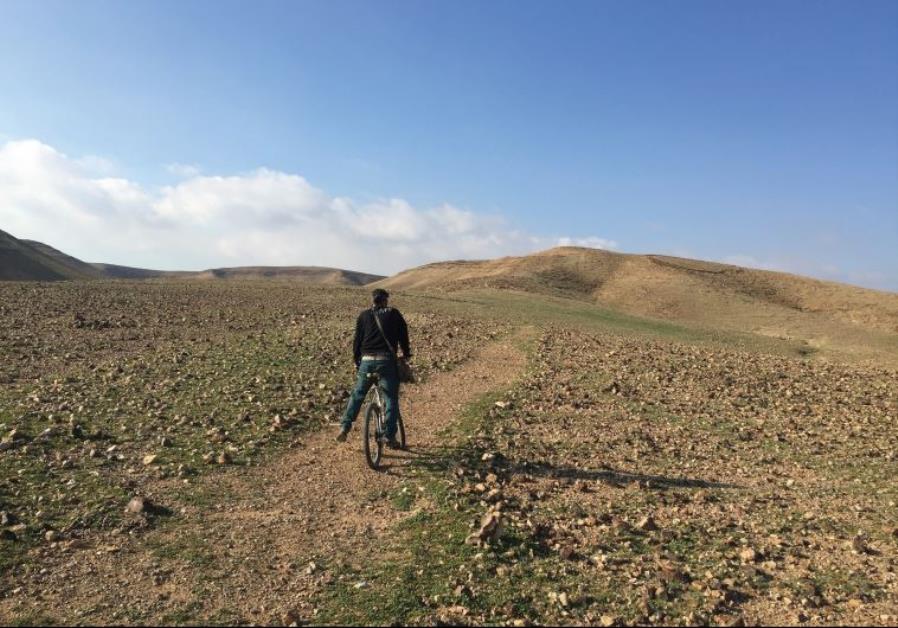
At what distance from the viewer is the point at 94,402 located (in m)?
11.7

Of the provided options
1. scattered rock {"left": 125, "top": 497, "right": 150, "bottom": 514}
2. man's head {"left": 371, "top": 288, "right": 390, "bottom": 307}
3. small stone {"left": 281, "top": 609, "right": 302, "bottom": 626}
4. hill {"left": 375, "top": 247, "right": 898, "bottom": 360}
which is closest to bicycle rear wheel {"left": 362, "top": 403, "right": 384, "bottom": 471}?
man's head {"left": 371, "top": 288, "right": 390, "bottom": 307}

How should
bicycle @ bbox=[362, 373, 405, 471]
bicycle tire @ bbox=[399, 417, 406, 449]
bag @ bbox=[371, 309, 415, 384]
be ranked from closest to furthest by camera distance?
bicycle @ bbox=[362, 373, 405, 471] → bag @ bbox=[371, 309, 415, 384] → bicycle tire @ bbox=[399, 417, 406, 449]

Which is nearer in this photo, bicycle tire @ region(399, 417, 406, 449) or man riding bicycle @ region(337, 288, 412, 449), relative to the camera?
man riding bicycle @ region(337, 288, 412, 449)

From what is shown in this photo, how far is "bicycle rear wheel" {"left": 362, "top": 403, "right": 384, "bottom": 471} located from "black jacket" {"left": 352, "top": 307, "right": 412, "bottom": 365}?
3.00 ft

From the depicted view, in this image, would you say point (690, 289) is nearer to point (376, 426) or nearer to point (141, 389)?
point (141, 389)

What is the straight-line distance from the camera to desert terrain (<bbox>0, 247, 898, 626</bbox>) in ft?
17.9

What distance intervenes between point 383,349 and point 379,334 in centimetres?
25

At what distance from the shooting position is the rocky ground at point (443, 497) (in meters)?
5.44

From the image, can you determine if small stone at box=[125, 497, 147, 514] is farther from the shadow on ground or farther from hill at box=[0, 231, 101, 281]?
hill at box=[0, 231, 101, 281]

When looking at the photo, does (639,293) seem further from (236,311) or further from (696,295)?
(236,311)

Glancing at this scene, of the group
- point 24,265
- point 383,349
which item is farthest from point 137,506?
point 24,265

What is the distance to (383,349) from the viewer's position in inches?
368

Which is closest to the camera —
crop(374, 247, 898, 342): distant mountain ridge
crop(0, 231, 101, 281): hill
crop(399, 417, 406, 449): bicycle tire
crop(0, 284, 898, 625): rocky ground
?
crop(0, 284, 898, 625): rocky ground

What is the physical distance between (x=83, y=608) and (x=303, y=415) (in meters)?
6.63
